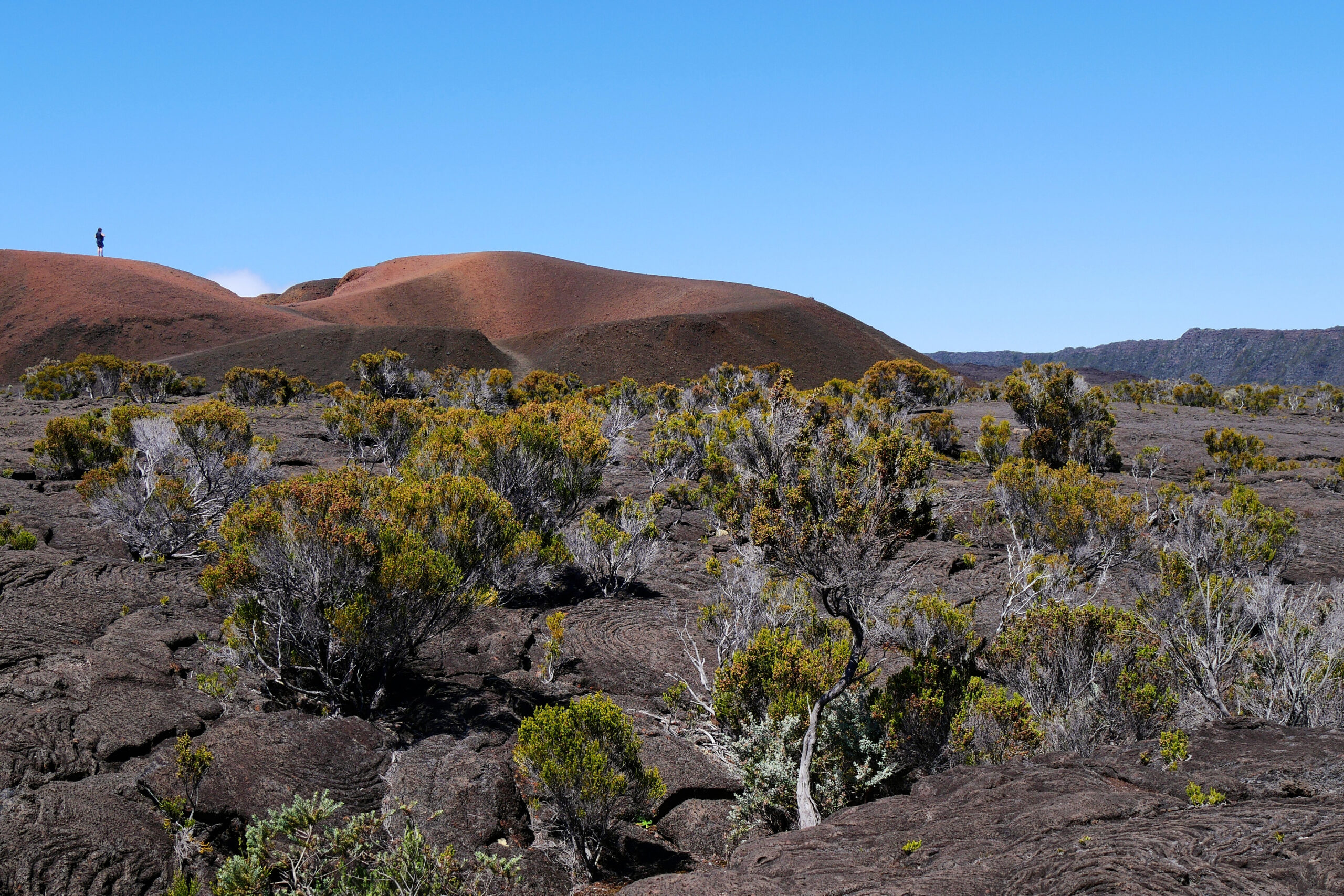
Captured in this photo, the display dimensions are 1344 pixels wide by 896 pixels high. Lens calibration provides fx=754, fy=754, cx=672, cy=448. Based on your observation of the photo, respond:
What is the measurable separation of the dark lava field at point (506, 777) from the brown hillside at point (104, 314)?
238ft

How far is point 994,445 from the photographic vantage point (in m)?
21.8

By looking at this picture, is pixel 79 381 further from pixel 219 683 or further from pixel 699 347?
pixel 699 347

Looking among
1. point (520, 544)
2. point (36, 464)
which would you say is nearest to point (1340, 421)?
point (520, 544)

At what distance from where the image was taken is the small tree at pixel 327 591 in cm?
771

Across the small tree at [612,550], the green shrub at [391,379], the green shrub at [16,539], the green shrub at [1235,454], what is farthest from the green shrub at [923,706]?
the green shrub at [391,379]

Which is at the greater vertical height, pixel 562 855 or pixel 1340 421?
pixel 1340 421

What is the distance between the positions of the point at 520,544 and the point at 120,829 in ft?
21.0

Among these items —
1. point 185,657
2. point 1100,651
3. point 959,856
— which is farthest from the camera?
point 185,657

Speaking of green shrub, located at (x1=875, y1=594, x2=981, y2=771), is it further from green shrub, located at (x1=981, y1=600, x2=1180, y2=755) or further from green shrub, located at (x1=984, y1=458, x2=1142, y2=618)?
green shrub, located at (x1=984, y1=458, x2=1142, y2=618)

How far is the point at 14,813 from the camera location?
16.5 ft

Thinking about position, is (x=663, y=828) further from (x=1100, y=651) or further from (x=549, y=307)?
(x=549, y=307)

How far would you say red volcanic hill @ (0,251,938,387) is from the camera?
6319cm

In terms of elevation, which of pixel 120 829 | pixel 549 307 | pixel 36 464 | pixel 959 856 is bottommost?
pixel 120 829

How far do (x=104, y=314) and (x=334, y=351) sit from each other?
34.6 meters
